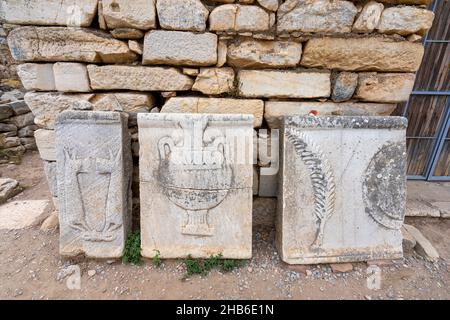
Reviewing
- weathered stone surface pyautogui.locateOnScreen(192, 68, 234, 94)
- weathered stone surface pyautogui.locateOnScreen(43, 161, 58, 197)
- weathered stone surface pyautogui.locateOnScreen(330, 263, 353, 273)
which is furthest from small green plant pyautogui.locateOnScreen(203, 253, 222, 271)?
weathered stone surface pyautogui.locateOnScreen(43, 161, 58, 197)

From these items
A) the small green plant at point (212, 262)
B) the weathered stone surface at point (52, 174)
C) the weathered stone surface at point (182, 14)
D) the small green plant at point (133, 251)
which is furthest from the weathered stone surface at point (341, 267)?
the weathered stone surface at point (52, 174)

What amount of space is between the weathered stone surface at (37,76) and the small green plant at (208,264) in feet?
5.54

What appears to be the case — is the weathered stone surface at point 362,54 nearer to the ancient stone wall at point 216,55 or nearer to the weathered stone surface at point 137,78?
the ancient stone wall at point 216,55

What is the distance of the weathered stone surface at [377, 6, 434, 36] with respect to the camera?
1711mm

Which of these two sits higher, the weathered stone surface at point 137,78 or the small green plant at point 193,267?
the weathered stone surface at point 137,78

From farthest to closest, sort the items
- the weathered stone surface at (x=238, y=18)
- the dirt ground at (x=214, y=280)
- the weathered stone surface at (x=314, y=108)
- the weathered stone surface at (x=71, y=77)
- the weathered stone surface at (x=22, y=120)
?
the weathered stone surface at (x=22, y=120)
the weathered stone surface at (x=314, y=108)
the weathered stone surface at (x=71, y=77)
the weathered stone surface at (x=238, y=18)
the dirt ground at (x=214, y=280)

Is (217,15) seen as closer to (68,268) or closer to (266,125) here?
(266,125)

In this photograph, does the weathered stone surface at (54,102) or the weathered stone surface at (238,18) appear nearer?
the weathered stone surface at (238,18)

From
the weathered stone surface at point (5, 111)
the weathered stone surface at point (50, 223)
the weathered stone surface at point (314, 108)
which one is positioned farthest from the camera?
the weathered stone surface at point (5, 111)

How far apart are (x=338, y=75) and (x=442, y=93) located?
5.33 ft

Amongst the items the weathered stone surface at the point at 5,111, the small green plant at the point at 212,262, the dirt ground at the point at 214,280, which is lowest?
the dirt ground at the point at 214,280

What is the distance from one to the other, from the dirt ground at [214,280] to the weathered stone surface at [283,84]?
1.21 meters

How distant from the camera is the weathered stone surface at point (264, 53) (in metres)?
1.77

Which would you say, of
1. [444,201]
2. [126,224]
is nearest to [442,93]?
[444,201]
